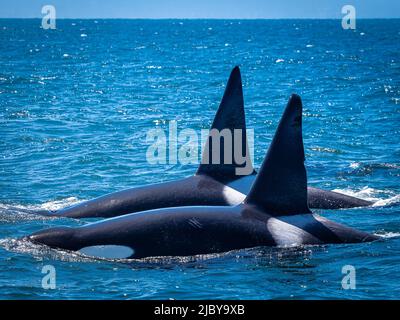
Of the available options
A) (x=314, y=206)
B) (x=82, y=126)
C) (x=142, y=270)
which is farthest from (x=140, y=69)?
(x=142, y=270)

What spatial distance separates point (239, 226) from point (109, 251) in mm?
2056

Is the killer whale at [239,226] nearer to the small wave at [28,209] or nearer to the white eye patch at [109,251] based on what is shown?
the white eye patch at [109,251]

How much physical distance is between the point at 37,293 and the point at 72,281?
62 centimetres

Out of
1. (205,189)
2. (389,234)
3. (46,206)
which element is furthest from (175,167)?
(389,234)

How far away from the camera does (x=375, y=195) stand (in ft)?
64.0

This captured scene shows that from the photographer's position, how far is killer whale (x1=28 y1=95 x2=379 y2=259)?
42.8ft

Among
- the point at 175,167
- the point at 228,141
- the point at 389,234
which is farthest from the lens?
the point at 175,167

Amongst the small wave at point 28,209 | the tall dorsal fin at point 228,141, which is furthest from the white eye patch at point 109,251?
the tall dorsal fin at point 228,141

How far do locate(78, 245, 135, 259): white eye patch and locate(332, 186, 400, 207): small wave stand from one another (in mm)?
7095

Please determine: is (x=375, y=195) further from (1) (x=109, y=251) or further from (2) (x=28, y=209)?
(1) (x=109, y=251)

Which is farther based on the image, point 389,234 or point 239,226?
point 389,234

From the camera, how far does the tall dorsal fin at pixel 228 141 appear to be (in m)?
Answer: 16.5
